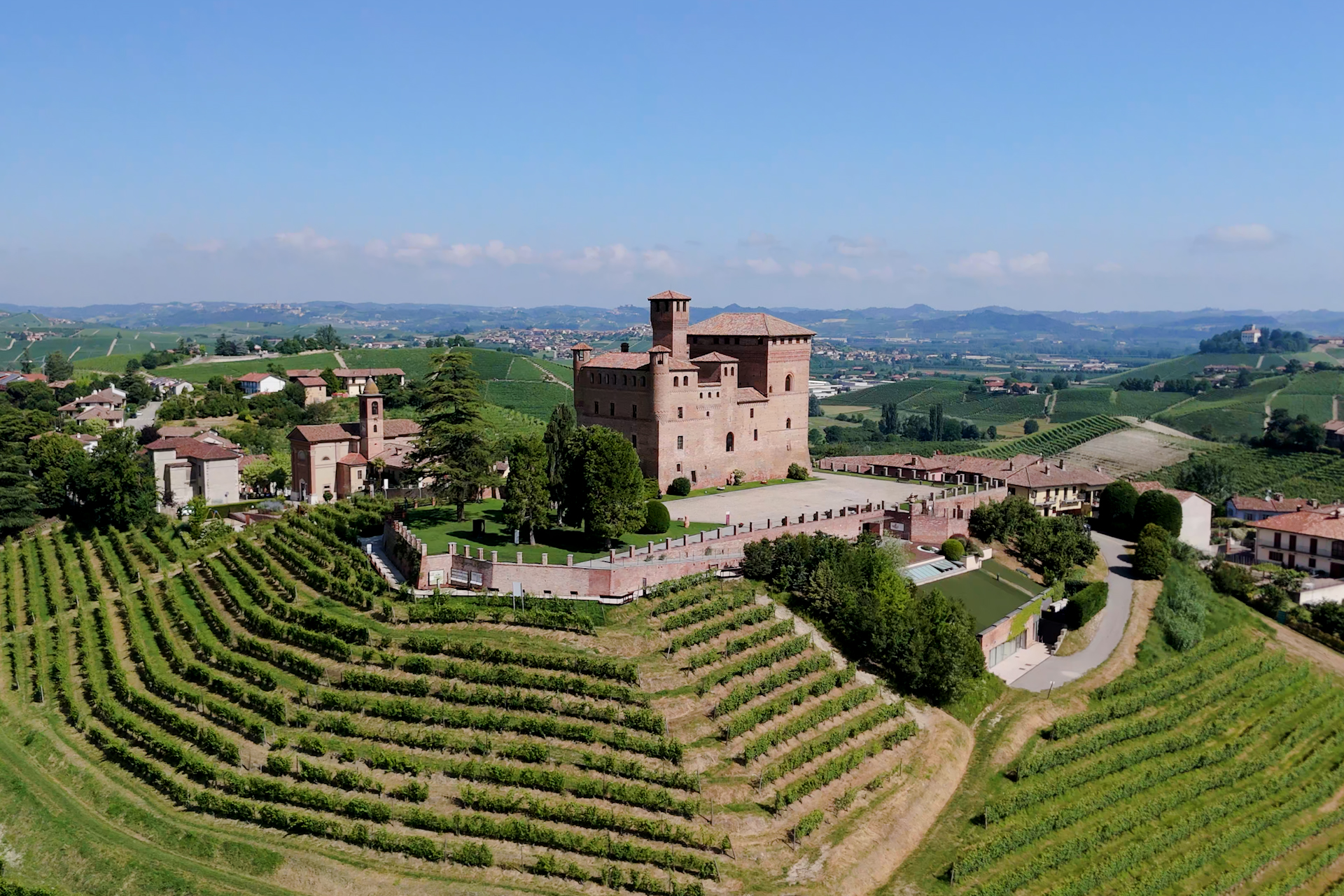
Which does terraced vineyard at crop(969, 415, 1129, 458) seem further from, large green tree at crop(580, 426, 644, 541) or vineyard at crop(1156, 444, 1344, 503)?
large green tree at crop(580, 426, 644, 541)

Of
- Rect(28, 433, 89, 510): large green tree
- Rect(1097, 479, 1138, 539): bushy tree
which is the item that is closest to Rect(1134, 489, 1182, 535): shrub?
Rect(1097, 479, 1138, 539): bushy tree

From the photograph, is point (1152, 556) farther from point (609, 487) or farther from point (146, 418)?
point (146, 418)

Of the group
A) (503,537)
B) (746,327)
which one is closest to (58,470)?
(503,537)

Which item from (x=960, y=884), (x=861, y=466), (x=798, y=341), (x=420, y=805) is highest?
(x=798, y=341)

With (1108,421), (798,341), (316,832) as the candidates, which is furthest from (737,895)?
(1108,421)

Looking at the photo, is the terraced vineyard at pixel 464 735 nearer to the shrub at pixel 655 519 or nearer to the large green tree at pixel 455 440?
the shrub at pixel 655 519

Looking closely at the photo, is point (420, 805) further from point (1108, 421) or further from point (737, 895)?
point (1108, 421)
